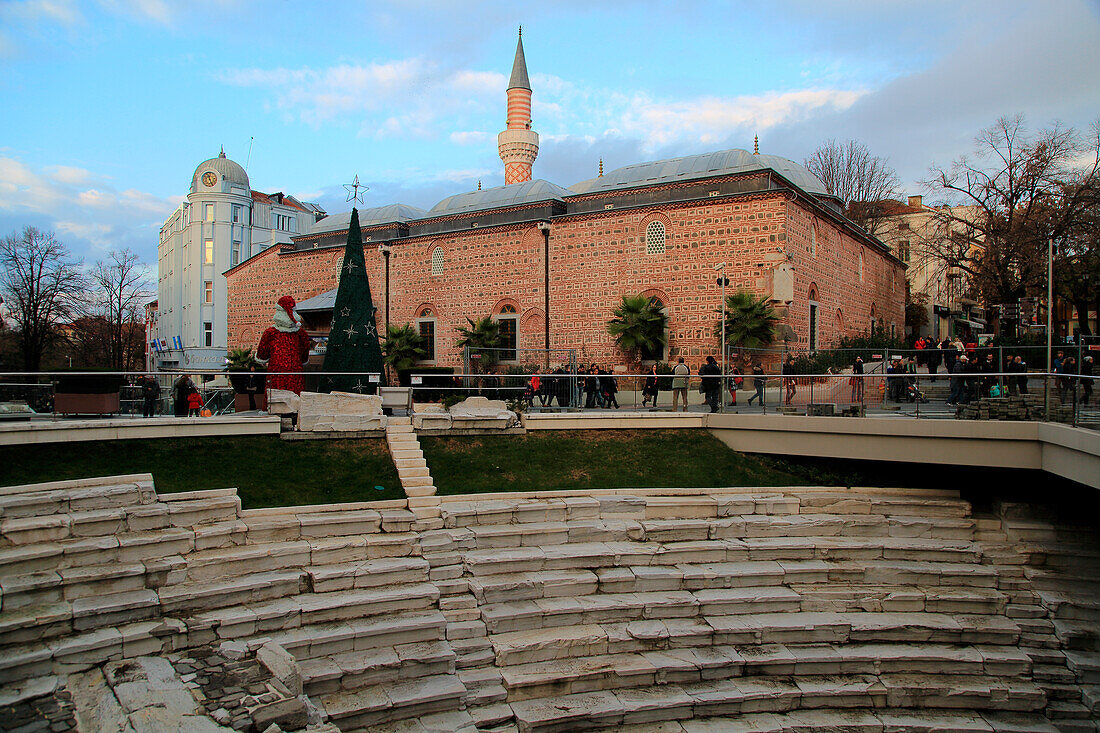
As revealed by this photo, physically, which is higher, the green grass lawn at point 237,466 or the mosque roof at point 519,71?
the mosque roof at point 519,71

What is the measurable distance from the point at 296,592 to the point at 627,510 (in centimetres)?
480

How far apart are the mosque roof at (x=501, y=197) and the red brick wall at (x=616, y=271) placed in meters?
1.94

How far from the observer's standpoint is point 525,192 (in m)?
27.2

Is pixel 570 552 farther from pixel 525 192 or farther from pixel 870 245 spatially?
pixel 870 245

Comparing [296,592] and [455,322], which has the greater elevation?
[455,322]

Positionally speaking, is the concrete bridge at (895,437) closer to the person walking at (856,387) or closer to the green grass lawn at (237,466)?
the person walking at (856,387)

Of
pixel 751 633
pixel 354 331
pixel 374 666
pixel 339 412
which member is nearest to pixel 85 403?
pixel 339 412

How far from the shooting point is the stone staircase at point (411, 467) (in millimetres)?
9977

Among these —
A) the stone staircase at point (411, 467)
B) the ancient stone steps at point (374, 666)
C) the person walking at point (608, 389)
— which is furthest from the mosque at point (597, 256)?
the ancient stone steps at point (374, 666)

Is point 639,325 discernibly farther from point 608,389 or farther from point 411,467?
point 411,467

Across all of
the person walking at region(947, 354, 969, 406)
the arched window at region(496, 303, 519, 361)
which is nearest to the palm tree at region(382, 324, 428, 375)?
the arched window at region(496, 303, 519, 361)

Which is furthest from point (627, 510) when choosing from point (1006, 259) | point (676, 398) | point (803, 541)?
point (1006, 259)

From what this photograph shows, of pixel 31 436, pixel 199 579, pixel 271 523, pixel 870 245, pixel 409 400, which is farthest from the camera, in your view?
pixel 870 245

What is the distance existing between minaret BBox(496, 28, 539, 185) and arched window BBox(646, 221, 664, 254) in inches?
458
